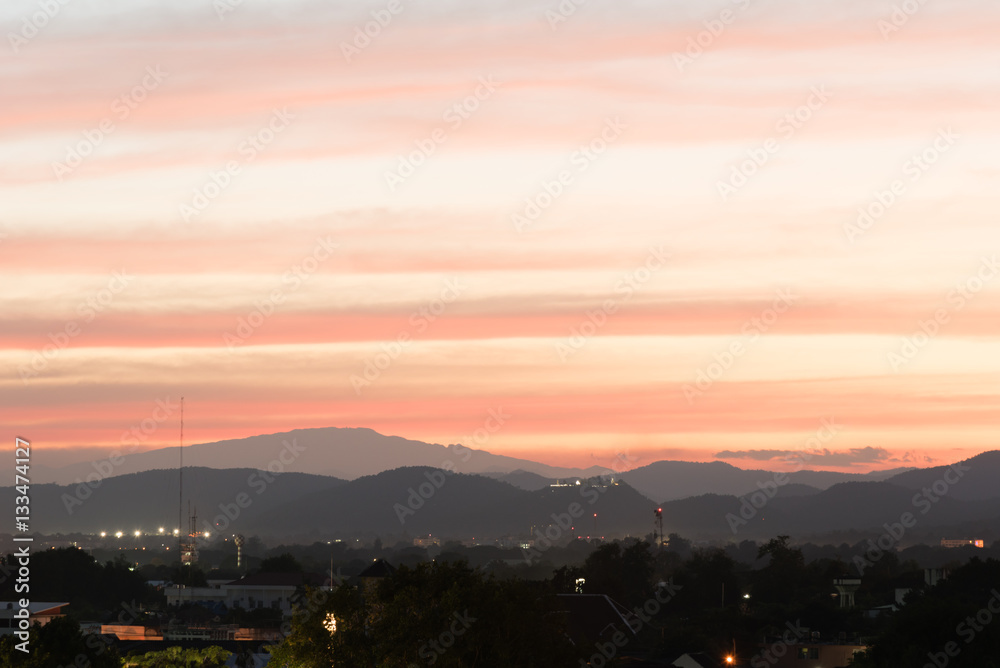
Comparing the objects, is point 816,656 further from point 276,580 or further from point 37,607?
point 276,580

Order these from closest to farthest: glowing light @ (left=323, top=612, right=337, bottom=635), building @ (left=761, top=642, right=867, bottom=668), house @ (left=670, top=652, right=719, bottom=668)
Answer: glowing light @ (left=323, top=612, right=337, bottom=635) < house @ (left=670, top=652, right=719, bottom=668) < building @ (left=761, top=642, right=867, bottom=668)

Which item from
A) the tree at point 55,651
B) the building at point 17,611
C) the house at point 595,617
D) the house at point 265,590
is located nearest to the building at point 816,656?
the house at point 595,617

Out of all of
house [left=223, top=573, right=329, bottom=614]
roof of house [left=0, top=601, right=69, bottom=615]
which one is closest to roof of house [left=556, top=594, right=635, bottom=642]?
roof of house [left=0, top=601, right=69, bottom=615]

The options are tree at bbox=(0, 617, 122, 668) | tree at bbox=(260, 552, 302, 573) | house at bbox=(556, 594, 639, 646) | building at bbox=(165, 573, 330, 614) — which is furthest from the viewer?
tree at bbox=(260, 552, 302, 573)

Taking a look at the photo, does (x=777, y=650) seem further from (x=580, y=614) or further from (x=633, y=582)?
(x=633, y=582)

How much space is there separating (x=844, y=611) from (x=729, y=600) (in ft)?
81.0

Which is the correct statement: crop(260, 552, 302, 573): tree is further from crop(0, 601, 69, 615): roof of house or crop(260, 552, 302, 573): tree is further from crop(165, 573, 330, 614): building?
crop(0, 601, 69, 615): roof of house

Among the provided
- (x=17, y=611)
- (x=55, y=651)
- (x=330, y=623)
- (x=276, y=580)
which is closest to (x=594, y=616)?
(x=17, y=611)

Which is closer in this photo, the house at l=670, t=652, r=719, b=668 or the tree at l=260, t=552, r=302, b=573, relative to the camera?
the house at l=670, t=652, r=719, b=668

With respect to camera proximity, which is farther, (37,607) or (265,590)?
(265,590)

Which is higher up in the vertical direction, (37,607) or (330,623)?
(330,623)

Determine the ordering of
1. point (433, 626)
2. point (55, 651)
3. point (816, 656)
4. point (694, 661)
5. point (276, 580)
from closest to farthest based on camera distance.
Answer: point (433, 626) → point (55, 651) → point (694, 661) → point (816, 656) → point (276, 580)

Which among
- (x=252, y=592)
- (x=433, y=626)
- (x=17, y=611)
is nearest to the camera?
(x=433, y=626)

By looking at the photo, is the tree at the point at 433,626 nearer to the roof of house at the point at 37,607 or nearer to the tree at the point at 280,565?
the roof of house at the point at 37,607
